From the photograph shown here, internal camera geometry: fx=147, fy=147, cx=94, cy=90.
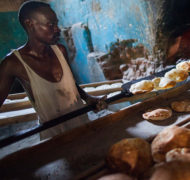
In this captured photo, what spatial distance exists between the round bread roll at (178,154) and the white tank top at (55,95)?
136cm

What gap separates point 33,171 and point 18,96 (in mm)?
4574

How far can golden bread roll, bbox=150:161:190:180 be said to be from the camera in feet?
2.49

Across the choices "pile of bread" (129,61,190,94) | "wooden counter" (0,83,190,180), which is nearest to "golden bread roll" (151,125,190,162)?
"wooden counter" (0,83,190,180)

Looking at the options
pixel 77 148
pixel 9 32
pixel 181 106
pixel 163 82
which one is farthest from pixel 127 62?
pixel 9 32

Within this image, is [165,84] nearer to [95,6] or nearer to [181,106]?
[181,106]

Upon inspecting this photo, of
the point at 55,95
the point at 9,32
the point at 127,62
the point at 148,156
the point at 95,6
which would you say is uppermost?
the point at 9,32

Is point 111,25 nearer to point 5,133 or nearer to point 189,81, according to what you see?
point 189,81

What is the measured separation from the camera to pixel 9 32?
10.1 metres

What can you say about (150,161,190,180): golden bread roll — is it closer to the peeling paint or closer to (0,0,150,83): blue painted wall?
(0,0,150,83): blue painted wall

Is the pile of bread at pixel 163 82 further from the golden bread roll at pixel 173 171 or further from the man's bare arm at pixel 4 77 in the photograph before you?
the man's bare arm at pixel 4 77

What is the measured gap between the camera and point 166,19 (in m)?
3.75

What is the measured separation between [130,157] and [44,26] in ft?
4.85

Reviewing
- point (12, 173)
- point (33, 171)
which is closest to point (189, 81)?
point (33, 171)

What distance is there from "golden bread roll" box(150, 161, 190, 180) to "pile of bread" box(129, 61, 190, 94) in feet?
3.58
